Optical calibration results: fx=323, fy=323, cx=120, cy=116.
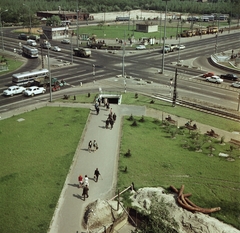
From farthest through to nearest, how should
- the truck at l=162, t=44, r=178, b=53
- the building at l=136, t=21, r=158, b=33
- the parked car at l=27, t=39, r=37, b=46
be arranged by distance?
the building at l=136, t=21, r=158, b=33
the parked car at l=27, t=39, r=37, b=46
the truck at l=162, t=44, r=178, b=53

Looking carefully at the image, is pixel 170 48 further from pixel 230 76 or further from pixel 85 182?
pixel 85 182

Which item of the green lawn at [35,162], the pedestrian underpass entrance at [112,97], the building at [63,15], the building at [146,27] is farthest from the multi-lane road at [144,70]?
the building at [63,15]

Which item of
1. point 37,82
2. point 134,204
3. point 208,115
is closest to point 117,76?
point 37,82

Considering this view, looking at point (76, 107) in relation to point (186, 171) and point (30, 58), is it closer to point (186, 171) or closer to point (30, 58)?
point (186, 171)

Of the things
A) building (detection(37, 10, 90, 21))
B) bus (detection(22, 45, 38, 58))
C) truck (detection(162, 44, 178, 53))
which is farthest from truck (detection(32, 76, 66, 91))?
building (detection(37, 10, 90, 21))

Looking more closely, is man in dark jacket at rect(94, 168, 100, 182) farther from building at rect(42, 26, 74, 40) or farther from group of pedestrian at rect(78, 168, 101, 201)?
building at rect(42, 26, 74, 40)

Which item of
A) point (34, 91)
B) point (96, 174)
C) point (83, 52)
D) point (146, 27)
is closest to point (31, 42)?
point (83, 52)

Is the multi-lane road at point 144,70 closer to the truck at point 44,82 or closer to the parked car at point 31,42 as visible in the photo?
the parked car at point 31,42
